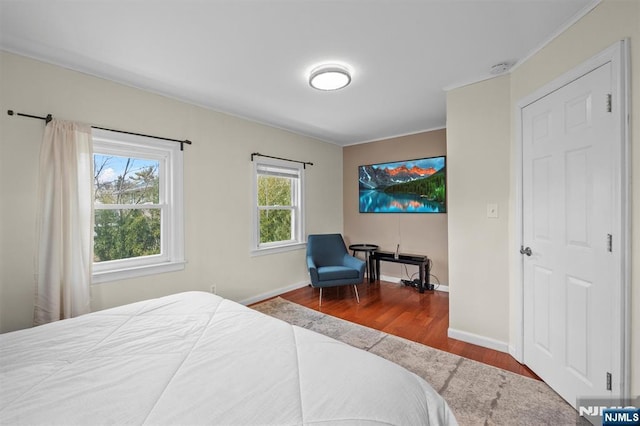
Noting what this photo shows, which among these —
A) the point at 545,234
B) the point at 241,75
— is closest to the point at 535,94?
the point at 545,234

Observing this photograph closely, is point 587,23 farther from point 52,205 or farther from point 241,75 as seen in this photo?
point 52,205

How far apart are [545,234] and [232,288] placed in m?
3.18

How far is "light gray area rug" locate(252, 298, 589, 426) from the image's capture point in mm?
1624

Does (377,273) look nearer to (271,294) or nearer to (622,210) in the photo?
(271,294)

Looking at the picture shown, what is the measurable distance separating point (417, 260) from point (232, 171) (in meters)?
2.90

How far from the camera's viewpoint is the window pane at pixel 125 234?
2508 mm

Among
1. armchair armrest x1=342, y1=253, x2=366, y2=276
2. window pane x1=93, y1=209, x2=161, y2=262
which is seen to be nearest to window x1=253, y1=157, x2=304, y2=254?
armchair armrest x1=342, y1=253, x2=366, y2=276

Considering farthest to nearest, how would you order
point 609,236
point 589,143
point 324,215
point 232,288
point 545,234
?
point 324,215 → point 232,288 → point 545,234 → point 589,143 → point 609,236

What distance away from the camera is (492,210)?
244 cm

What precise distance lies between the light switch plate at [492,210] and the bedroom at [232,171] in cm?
4

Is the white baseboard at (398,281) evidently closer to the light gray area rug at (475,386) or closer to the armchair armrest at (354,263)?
the armchair armrest at (354,263)

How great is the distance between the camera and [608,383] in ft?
4.91

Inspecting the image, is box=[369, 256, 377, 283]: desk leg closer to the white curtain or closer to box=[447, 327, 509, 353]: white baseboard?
box=[447, 327, 509, 353]: white baseboard

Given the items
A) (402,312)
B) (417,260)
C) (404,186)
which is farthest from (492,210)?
(404,186)
